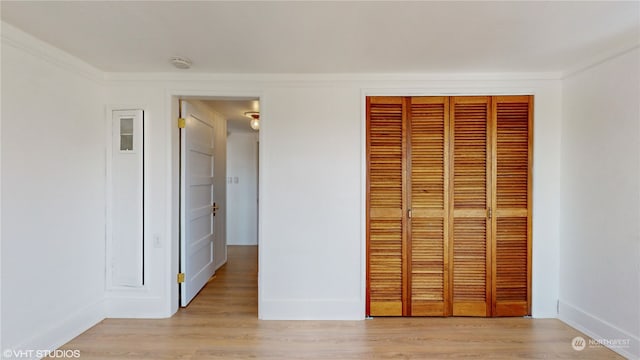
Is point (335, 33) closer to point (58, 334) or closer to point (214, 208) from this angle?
point (214, 208)

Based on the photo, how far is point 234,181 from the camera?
5.55 metres

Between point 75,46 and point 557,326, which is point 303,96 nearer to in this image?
point 75,46

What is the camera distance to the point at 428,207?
265 cm

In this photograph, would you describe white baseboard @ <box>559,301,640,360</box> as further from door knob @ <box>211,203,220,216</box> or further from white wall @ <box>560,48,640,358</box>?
door knob @ <box>211,203,220,216</box>

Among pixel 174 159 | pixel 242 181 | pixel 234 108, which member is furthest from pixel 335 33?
pixel 242 181

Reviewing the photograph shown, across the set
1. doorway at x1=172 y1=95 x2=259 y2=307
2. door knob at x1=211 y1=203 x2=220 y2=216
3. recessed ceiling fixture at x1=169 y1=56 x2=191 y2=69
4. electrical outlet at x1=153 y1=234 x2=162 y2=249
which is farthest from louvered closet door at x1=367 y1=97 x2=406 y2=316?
door knob at x1=211 y1=203 x2=220 y2=216

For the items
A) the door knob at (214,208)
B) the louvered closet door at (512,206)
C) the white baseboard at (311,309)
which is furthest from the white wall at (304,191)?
the door knob at (214,208)

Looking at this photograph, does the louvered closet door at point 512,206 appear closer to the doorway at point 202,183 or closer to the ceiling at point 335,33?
the ceiling at point 335,33

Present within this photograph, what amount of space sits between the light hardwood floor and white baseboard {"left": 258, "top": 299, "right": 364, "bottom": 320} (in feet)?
0.22

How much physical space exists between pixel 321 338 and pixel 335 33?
7.32 ft

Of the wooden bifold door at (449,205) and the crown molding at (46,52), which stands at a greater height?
the crown molding at (46,52)

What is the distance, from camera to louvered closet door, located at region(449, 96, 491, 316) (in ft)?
8.64

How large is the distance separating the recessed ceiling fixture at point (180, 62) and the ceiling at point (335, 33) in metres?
0.05

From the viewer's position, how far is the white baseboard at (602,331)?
2033 mm
